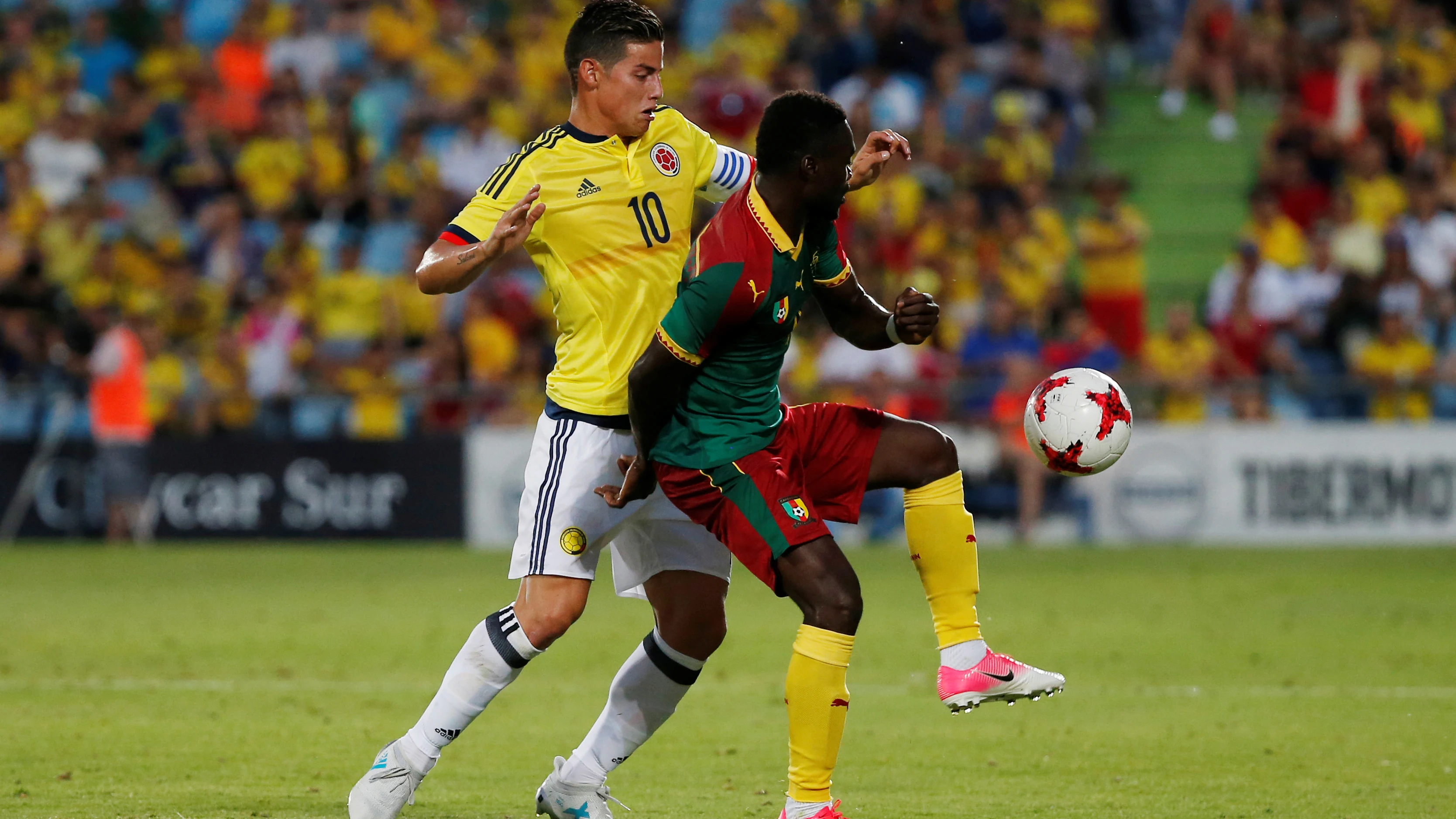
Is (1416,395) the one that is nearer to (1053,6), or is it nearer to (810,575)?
(1053,6)

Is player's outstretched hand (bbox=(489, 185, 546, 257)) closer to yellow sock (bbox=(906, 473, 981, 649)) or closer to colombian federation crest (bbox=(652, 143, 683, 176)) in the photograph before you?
colombian federation crest (bbox=(652, 143, 683, 176))

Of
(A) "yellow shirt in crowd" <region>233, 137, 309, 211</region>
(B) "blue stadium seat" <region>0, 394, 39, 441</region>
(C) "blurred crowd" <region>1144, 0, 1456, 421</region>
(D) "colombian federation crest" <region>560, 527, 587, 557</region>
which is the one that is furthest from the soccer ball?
(A) "yellow shirt in crowd" <region>233, 137, 309, 211</region>

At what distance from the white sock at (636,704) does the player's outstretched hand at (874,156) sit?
66.5 inches

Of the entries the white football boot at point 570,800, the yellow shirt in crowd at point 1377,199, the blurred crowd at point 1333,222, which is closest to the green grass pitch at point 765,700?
the white football boot at point 570,800

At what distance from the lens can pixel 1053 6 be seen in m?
21.1

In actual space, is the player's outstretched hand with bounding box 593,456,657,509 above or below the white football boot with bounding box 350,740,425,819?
above

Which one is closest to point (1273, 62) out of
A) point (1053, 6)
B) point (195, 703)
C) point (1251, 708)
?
point (1053, 6)

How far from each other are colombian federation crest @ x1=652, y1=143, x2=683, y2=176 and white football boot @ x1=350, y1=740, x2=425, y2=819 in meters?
2.05

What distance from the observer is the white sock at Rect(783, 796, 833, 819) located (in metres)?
4.88

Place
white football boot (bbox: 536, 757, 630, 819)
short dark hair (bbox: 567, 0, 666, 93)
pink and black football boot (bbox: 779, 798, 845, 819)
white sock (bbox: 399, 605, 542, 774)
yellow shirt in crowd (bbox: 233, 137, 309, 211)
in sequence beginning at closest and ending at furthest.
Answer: pink and black football boot (bbox: 779, 798, 845, 819)
white sock (bbox: 399, 605, 542, 774)
short dark hair (bbox: 567, 0, 666, 93)
white football boot (bbox: 536, 757, 630, 819)
yellow shirt in crowd (bbox: 233, 137, 309, 211)

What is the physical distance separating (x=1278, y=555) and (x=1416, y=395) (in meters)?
2.16

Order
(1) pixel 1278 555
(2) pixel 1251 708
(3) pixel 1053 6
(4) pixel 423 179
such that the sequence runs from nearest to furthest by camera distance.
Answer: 1. (2) pixel 1251 708
2. (1) pixel 1278 555
3. (4) pixel 423 179
4. (3) pixel 1053 6

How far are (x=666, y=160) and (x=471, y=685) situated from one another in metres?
1.83

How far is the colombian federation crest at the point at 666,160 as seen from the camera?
225 inches
